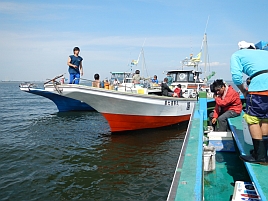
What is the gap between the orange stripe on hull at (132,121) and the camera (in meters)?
10.4

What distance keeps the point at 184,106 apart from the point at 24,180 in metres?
7.91

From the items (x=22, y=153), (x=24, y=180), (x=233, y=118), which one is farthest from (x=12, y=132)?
(x=233, y=118)

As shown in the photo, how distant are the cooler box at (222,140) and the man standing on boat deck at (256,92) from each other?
5.63 ft

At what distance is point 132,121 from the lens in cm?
Answer: 1063

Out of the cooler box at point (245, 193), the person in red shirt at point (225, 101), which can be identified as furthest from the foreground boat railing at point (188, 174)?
the person in red shirt at point (225, 101)

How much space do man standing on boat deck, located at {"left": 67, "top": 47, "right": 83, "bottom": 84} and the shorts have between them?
6.68 meters

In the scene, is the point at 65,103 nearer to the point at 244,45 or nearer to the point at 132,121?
the point at 132,121

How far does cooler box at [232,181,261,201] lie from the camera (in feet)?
8.54

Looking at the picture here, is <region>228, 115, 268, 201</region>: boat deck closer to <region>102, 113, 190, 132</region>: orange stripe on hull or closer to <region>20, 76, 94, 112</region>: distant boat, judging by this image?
<region>102, 113, 190, 132</region>: orange stripe on hull

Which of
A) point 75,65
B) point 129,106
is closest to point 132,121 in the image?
point 129,106

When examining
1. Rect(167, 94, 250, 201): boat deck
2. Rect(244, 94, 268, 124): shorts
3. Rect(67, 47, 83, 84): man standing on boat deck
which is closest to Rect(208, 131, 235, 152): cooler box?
Rect(167, 94, 250, 201): boat deck

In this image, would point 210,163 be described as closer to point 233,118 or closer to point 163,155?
point 233,118

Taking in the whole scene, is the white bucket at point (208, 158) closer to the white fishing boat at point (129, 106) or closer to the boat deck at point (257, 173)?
the boat deck at point (257, 173)

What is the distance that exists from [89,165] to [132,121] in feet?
12.2
